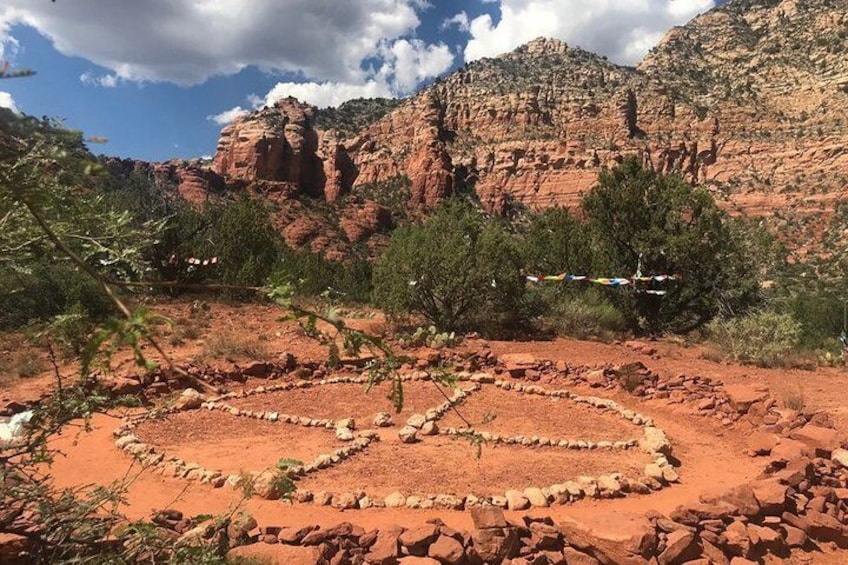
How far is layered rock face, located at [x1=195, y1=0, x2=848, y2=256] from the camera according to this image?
7356cm

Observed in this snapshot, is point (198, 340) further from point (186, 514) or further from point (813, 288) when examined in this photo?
point (813, 288)

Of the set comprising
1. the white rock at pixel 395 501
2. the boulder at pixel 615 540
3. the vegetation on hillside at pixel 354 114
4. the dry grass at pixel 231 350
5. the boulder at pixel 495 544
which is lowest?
the white rock at pixel 395 501

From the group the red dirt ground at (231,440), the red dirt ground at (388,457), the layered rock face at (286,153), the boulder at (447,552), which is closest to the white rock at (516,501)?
the red dirt ground at (388,457)

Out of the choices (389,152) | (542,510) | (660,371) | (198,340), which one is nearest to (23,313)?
(198,340)

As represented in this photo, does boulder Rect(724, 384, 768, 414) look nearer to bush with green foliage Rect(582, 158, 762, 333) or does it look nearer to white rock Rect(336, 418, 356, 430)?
white rock Rect(336, 418, 356, 430)

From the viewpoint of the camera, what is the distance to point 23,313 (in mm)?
15828

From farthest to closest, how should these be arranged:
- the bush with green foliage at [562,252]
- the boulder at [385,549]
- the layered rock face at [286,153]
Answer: the layered rock face at [286,153], the bush with green foliage at [562,252], the boulder at [385,549]

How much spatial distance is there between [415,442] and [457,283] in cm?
905

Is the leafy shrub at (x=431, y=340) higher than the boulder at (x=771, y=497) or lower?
higher

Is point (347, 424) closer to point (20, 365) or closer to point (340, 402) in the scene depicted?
point (340, 402)

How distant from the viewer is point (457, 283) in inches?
705

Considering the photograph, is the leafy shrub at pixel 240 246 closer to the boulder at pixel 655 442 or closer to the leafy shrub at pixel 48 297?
the leafy shrub at pixel 48 297

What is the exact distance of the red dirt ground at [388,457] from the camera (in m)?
6.55

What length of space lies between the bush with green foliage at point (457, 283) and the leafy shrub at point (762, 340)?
254 inches
